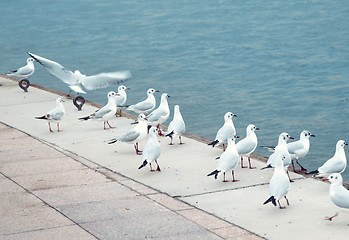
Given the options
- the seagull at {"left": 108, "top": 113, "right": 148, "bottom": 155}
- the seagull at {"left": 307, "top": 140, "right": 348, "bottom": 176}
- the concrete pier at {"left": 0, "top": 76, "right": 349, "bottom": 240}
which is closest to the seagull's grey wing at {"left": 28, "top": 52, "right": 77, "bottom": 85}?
the concrete pier at {"left": 0, "top": 76, "right": 349, "bottom": 240}

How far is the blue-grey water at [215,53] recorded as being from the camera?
837 inches

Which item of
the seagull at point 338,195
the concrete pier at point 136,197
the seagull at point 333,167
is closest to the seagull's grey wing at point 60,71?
the concrete pier at point 136,197

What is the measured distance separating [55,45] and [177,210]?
→ 27.6 m

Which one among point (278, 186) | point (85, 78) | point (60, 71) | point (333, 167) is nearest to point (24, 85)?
point (60, 71)

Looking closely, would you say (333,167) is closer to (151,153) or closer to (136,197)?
(151,153)

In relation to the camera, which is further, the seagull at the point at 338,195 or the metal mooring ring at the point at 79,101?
the metal mooring ring at the point at 79,101

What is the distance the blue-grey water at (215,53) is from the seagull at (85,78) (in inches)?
128

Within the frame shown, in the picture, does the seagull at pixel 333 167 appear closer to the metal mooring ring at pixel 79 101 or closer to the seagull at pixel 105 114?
the seagull at pixel 105 114

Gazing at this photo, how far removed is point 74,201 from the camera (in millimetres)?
10320

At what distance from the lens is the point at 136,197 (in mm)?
10438

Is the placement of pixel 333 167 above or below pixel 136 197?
Result: above

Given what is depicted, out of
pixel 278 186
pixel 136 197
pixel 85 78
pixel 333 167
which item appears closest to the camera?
pixel 278 186

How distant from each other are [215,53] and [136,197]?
21520 mm

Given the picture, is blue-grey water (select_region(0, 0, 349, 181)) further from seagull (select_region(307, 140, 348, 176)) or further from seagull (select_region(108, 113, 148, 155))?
seagull (select_region(108, 113, 148, 155))
